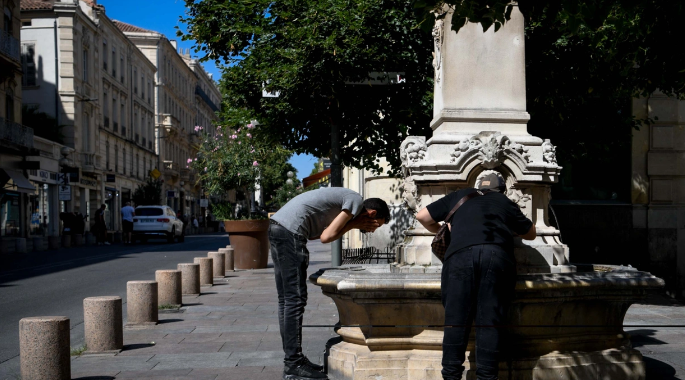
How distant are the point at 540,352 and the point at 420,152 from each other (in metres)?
1.70

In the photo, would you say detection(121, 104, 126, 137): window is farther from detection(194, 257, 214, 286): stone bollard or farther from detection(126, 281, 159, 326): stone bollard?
detection(126, 281, 159, 326): stone bollard

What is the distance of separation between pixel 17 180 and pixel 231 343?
2974 cm

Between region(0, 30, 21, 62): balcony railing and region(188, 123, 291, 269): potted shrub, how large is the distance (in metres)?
11.4

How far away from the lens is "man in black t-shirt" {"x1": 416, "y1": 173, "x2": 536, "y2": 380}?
4727 millimetres

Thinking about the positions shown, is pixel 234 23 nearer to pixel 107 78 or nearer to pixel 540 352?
pixel 540 352

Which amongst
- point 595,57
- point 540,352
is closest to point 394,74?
point 595,57

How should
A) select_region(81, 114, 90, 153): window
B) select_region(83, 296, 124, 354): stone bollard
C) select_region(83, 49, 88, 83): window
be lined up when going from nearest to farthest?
select_region(83, 296, 124, 354): stone bollard → select_region(81, 114, 90, 153): window → select_region(83, 49, 88, 83): window

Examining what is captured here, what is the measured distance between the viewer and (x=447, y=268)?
484 centimetres

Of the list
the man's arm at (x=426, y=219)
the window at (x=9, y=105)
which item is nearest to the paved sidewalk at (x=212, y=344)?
the man's arm at (x=426, y=219)

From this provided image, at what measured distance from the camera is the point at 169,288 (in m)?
10.9

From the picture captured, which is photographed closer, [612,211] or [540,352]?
[540,352]

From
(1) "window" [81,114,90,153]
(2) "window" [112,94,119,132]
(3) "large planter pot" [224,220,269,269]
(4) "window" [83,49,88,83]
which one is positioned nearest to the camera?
(3) "large planter pot" [224,220,269,269]

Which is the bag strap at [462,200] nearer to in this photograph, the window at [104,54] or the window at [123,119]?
the window at [104,54]

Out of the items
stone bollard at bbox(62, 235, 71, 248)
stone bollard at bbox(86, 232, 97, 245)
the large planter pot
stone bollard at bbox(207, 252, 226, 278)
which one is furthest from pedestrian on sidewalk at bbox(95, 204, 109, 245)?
stone bollard at bbox(207, 252, 226, 278)
